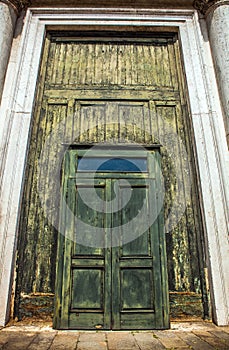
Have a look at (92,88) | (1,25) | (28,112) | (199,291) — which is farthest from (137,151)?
(1,25)

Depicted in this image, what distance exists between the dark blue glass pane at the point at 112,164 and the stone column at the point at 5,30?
189 cm

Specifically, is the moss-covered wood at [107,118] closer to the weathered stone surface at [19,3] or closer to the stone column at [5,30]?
the stone column at [5,30]

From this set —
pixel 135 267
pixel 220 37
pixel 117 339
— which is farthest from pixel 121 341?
pixel 220 37

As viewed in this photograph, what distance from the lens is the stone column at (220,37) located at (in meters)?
4.52

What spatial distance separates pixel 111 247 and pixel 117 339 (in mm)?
1103

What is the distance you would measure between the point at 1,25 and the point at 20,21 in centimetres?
59

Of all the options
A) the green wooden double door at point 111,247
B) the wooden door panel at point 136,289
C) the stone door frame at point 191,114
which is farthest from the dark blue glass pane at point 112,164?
the wooden door panel at point 136,289

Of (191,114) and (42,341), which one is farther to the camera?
(191,114)

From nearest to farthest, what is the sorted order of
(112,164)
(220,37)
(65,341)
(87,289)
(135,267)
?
(65,341) → (87,289) → (135,267) → (112,164) → (220,37)

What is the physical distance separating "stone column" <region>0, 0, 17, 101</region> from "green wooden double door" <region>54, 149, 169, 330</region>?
1.93 meters

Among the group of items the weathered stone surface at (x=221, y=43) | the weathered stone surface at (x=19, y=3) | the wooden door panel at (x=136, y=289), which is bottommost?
the wooden door panel at (x=136, y=289)

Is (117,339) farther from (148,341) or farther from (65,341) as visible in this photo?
(65,341)

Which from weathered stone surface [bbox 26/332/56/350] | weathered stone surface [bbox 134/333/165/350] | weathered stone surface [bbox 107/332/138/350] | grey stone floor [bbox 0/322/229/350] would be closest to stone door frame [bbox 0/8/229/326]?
grey stone floor [bbox 0/322/229/350]

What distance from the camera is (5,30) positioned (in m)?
4.85
